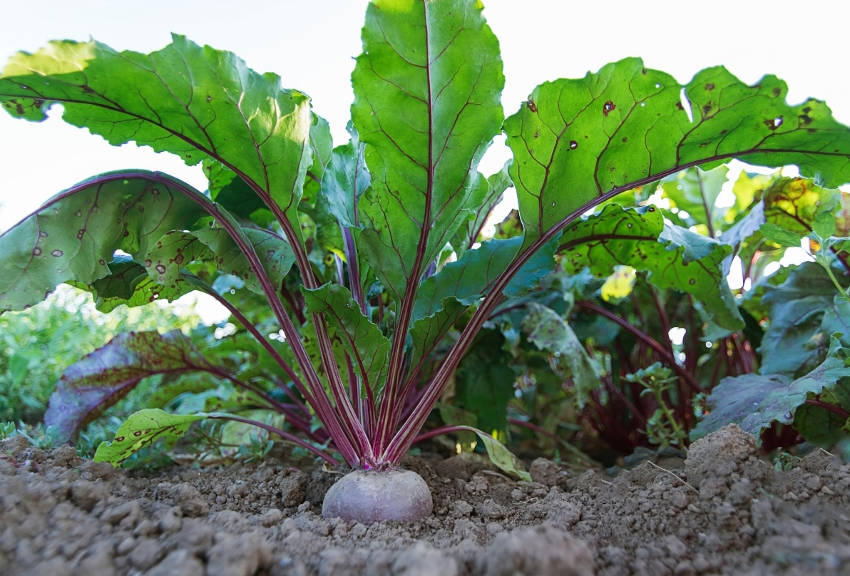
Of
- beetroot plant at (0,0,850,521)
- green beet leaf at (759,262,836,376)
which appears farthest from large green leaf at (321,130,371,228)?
green beet leaf at (759,262,836,376)

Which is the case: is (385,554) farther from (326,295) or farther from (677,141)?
(677,141)

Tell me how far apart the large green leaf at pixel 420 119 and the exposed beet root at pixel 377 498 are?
47 centimetres

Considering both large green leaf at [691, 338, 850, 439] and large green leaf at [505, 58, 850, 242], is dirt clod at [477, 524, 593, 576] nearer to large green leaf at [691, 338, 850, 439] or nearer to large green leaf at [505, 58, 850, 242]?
large green leaf at [691, 338, 850, 439]

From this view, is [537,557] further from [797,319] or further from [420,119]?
[797,319]

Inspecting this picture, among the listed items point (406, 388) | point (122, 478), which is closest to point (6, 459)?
point (122, 478)

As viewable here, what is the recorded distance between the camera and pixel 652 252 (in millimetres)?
1693

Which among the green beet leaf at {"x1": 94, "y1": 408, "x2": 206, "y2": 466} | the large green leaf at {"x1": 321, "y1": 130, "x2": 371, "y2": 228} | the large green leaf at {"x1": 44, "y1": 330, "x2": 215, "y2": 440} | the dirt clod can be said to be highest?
the large green leaf at {"x1": 321, "y1": 130, "x2": 371, "y2": 228}

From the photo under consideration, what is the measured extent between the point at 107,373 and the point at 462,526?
1392 mm

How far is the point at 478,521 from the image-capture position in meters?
1.24

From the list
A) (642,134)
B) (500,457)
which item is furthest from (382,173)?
(500,457)

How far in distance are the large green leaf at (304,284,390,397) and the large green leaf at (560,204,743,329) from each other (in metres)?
0.73

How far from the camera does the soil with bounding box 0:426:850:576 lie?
75cm

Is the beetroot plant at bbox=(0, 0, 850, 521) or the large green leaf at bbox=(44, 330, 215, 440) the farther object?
the large green leaf at bbox=(44, 330, 215, 440)

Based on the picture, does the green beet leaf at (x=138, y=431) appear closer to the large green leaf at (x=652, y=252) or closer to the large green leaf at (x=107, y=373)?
the large green leaf at (x=107, y=373)
